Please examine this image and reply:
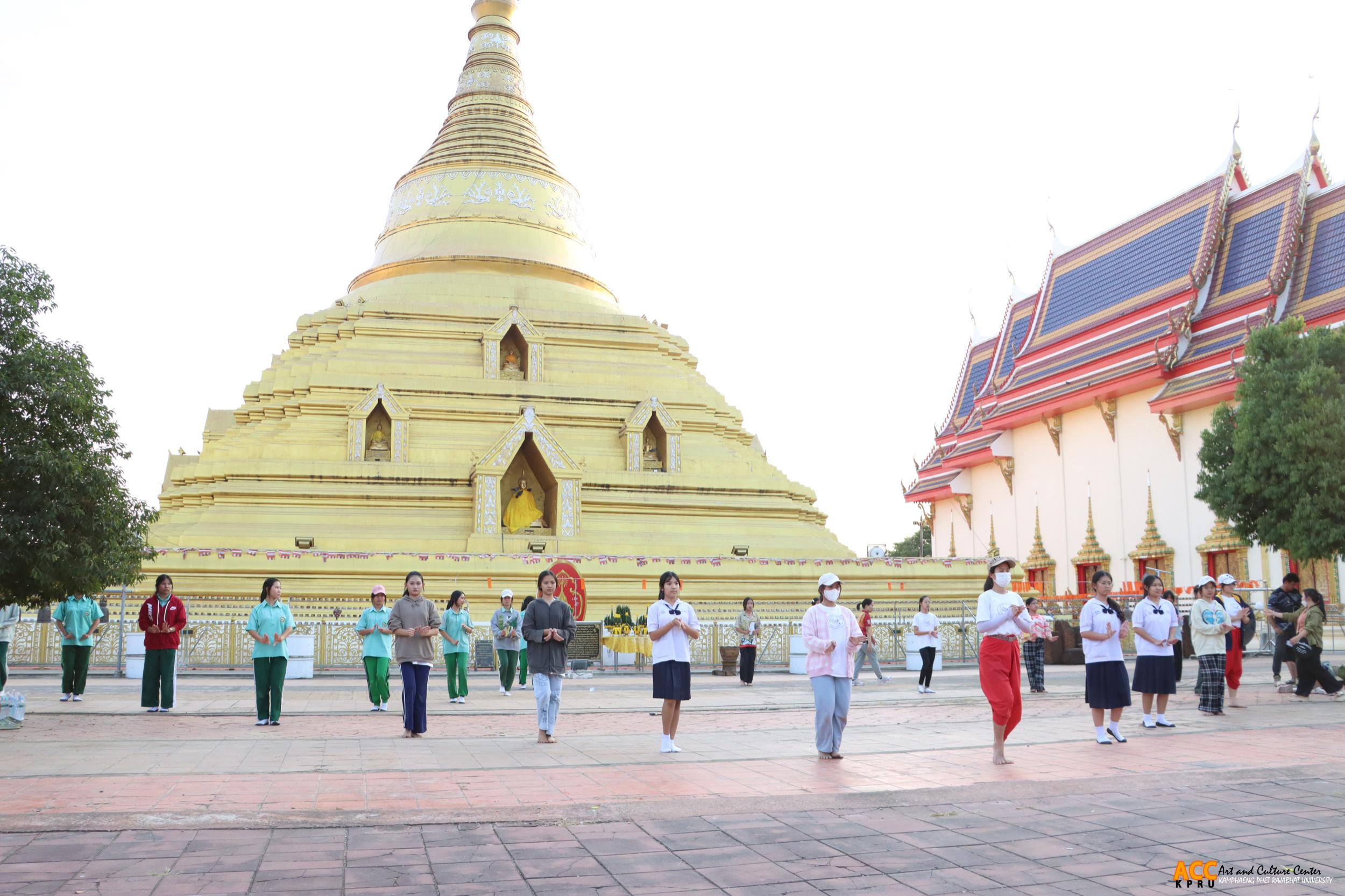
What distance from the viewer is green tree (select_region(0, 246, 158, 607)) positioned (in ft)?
36.0

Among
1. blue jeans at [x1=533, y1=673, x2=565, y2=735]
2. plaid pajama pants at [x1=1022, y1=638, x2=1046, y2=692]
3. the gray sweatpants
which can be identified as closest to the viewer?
the gray sweatpants

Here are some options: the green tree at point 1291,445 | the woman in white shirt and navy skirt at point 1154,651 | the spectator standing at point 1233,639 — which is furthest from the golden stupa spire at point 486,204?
the woman in white shirt and navy skirt at point 1154,651

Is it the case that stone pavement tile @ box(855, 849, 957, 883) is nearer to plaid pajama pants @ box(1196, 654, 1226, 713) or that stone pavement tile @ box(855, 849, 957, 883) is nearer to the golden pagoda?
plaid pajama pants @ box(1196, 654, 1226, 713)

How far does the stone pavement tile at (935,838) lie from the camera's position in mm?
Result: 5953

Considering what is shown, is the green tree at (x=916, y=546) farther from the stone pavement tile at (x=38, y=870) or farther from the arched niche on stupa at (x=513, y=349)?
the stone pavement tile at (x=38, y=870)

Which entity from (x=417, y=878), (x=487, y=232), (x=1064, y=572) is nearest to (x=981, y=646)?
(x=417, y=878)

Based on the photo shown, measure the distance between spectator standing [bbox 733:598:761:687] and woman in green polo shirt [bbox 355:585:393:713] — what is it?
6599mm

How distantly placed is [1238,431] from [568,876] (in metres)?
16.1

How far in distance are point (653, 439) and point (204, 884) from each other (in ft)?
78.6

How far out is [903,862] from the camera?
18.3ft

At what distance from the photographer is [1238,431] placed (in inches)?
703

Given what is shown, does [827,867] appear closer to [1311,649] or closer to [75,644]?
[1311,649]

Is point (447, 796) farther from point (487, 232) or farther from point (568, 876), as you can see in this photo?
point (487, 232)

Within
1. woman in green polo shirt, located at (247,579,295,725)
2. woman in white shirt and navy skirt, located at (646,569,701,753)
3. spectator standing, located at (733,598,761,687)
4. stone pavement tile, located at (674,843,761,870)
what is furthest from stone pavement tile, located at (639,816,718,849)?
spectator standing, located at (733,598,761,687)
